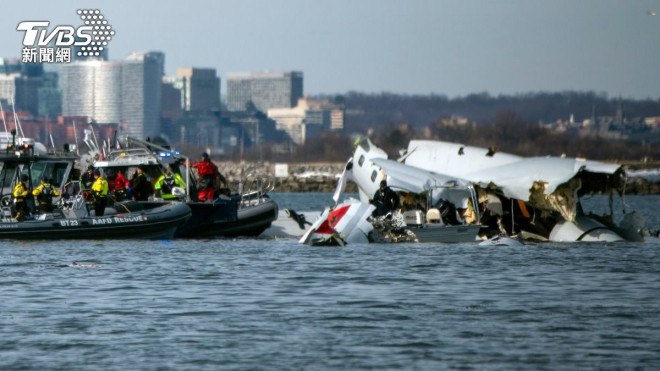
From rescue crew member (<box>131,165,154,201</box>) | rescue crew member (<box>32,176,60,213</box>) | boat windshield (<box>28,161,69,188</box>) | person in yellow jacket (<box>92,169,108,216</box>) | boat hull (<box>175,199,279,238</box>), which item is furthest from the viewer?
boat hull (<box>175,199,279,238</box>)

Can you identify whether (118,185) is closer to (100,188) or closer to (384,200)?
(100,188)

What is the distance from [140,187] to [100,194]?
7.93ft

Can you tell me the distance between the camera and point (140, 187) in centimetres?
3550

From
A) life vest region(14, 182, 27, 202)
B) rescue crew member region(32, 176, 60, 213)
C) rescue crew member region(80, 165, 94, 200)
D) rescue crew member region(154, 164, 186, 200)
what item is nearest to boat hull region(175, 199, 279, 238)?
rescue crew member region(154, 164, 186, 200)

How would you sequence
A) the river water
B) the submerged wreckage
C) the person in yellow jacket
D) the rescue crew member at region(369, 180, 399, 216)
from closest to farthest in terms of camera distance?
1. the river water
2. the person in yellow jacket
3. the submerged wreckage
4. the rescue crew member at region(369, 180, 399, 216)

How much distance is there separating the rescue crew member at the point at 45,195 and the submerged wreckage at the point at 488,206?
6.71 m

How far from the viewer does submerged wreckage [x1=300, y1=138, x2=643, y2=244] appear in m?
34.4

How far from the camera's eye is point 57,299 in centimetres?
2178

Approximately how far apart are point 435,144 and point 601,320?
2221 centimetres

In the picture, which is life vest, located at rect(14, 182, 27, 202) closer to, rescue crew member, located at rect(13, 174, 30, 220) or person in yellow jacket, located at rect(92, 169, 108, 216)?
rescue crew member, located at rect(13, 174, 30, 220)

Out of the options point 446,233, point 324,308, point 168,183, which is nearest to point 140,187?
point 168,183

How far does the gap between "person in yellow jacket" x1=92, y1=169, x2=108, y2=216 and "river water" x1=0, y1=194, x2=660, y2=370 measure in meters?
1.03

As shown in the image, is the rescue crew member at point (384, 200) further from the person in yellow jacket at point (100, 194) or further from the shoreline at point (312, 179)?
the shoreline at point (312, 179)

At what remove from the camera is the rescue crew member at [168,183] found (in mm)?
36059
